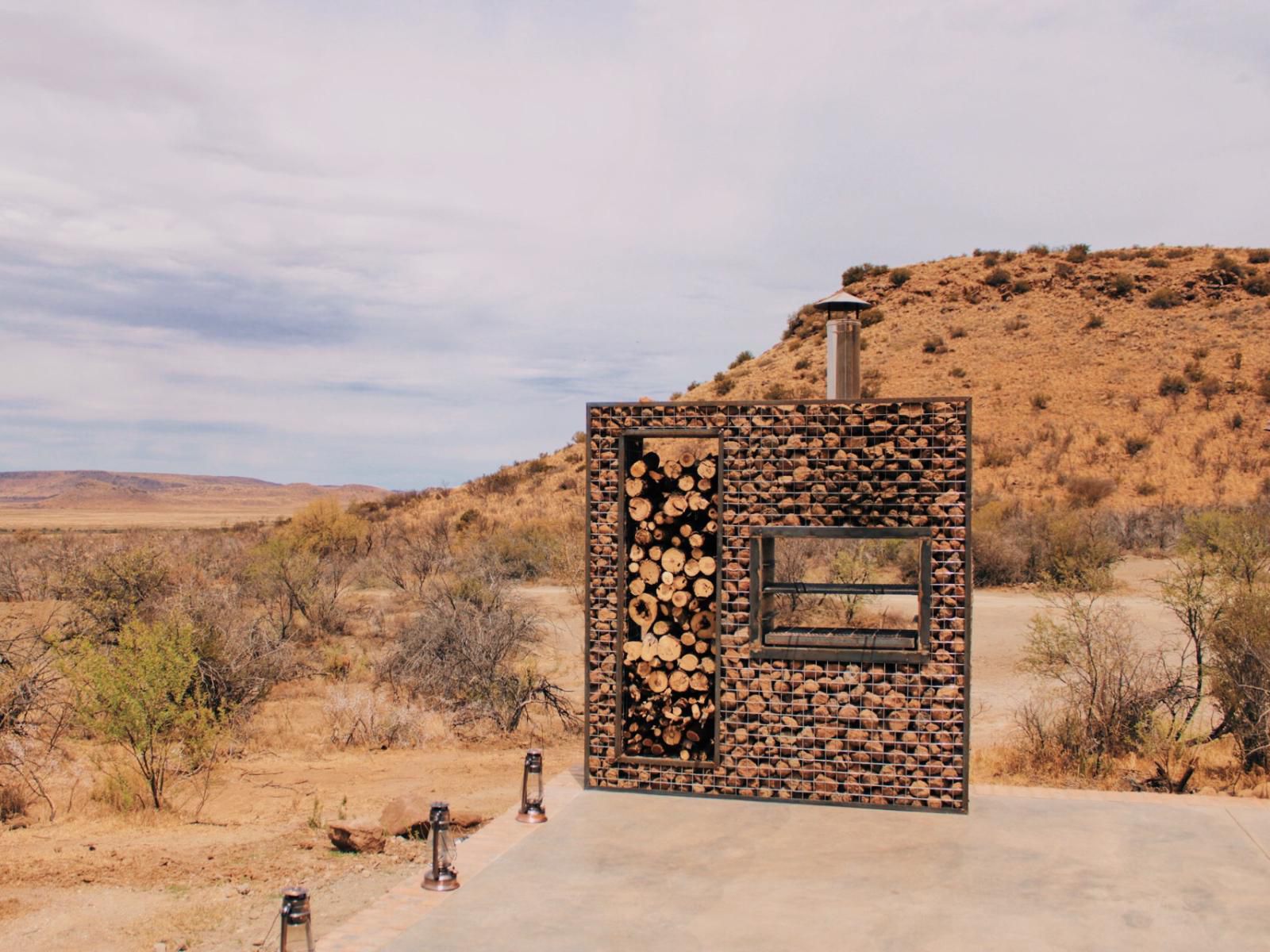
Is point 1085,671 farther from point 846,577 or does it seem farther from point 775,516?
point 846,577

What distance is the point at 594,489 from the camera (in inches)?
325

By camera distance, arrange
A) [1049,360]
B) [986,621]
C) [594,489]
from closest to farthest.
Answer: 1. [594,489]
2. [986,621]
3. [1049,360]

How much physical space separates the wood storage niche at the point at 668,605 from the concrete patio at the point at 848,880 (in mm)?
489

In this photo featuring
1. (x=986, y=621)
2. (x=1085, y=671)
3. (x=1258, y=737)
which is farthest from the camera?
(x=986, y=621)

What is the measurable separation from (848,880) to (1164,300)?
153ft

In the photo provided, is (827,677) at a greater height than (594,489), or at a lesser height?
lesser

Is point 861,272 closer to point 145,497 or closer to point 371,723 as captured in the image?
point 371,723

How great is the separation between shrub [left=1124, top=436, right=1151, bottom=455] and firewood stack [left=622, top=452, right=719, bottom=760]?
3299cm

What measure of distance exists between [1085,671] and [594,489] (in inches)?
246

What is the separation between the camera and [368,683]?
50.0 ft

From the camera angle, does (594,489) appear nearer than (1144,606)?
Yes

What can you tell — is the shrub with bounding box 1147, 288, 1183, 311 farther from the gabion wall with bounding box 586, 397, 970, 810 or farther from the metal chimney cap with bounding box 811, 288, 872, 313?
the gabion wall with bounding box 586, 397, 970, 810

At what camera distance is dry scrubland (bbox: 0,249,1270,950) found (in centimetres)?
834

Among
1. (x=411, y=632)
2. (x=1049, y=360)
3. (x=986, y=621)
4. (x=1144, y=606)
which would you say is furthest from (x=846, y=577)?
(x=1049, y=360)
